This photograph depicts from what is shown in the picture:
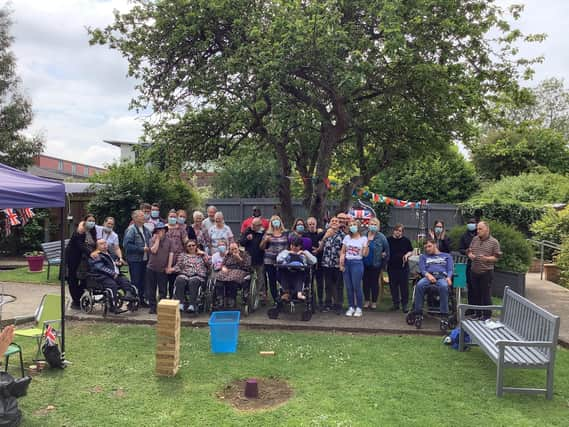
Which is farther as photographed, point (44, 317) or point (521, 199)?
point (521, 199)

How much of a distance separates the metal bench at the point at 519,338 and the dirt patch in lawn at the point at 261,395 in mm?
2146

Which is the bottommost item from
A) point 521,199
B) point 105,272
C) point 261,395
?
point 261,395

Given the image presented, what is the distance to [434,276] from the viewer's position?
699 cm

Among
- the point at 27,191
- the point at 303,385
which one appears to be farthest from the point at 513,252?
the point at 27,191

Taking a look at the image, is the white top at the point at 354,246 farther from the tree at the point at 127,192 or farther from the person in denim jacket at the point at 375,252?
the tree at the point at 127,192

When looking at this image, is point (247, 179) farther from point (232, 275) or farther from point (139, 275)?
point (232, 275)

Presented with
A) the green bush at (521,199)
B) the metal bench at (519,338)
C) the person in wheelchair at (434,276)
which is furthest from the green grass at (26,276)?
the green bush at (521,199)

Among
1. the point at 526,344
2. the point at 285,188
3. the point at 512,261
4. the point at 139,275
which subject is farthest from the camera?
the point at 285,188

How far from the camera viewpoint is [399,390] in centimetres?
465

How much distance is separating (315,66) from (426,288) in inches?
167

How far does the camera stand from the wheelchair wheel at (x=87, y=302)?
7.48 metres

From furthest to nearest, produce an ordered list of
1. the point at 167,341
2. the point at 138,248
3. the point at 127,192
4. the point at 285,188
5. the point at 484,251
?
the point at 127,192, the point at 285,188, the point at 138,248, the point at 484,251, the point at 167,341

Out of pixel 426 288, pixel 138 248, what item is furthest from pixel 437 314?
pixel 138 248

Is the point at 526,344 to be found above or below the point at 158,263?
below
